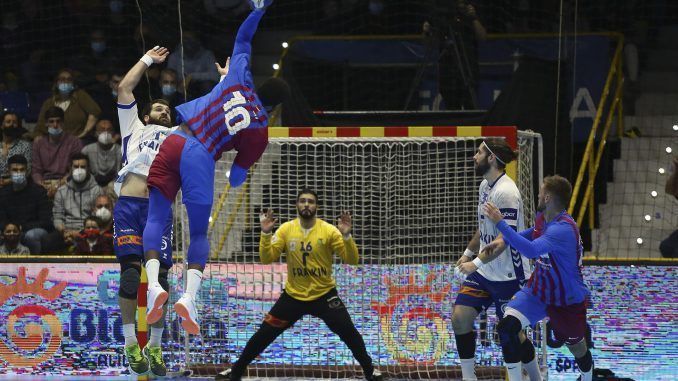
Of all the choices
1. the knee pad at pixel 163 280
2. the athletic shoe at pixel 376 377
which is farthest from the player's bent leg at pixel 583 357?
the knee pad at pixel 163 280

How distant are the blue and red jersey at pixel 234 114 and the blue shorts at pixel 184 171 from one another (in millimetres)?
126

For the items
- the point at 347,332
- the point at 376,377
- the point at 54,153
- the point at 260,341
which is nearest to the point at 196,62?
the point at 54,153

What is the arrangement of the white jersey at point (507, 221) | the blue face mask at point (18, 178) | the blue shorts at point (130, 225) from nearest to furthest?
1. the blue shorts at point (130, 225)
2. the white jersey at point (507, 221)
3. the blue face mask at point (18, 178)

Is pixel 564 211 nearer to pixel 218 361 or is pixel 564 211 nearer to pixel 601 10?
pixel 218 361

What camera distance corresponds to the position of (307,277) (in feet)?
36.0

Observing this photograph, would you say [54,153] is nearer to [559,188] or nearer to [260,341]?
[260,341]

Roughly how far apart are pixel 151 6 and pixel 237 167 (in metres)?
6.21

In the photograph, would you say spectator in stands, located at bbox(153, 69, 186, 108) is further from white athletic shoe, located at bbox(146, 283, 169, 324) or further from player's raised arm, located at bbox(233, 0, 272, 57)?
white athletic shoe, located at bbox(146, 283, 169, 324)

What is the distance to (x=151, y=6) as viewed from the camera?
47.3 ft

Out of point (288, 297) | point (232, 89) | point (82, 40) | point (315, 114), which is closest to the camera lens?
point (232, 89)

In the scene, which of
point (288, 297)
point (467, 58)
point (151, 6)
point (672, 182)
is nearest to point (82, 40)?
point (151, 6)

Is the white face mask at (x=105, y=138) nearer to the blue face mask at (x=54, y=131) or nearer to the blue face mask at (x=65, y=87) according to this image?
the blue face mask at (x=54, y=131)

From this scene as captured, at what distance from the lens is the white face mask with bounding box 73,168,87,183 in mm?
13180

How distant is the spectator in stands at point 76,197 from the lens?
13.1 metres
